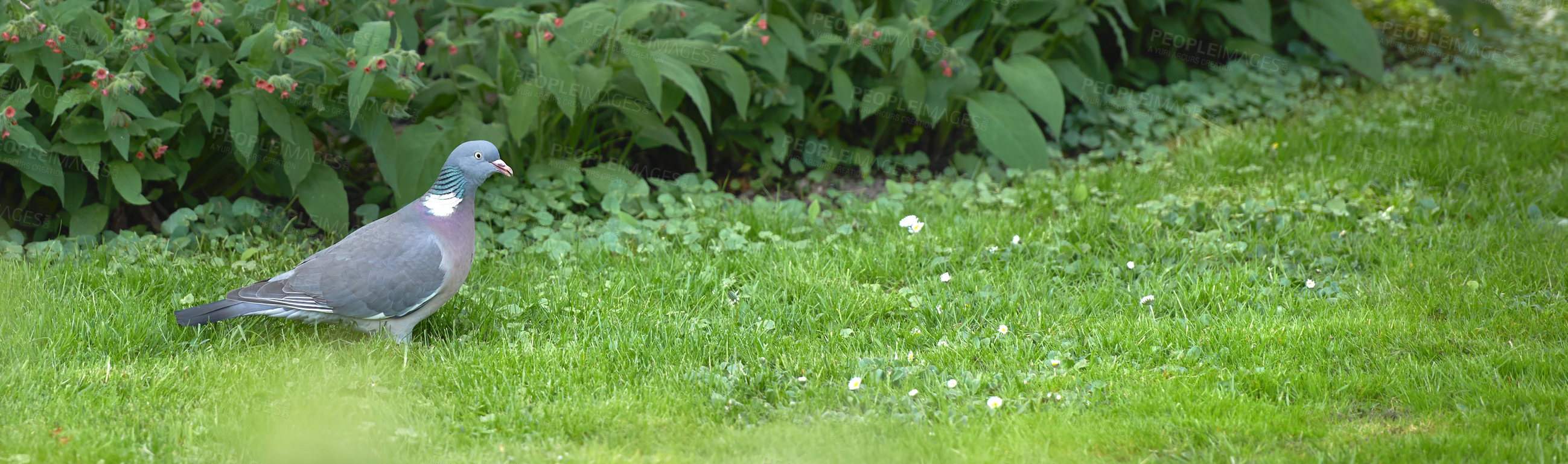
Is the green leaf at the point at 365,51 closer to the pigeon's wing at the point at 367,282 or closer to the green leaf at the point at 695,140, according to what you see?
the pigeon's wing at the point at 367,282

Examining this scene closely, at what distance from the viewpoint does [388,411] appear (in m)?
3.15

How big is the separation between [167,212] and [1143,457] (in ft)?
12.9

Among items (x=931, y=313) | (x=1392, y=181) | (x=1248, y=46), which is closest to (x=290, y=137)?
(x=931, y=313)

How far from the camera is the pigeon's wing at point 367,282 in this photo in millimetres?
3436

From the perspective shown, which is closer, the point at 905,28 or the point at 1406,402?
the point at 1406,402

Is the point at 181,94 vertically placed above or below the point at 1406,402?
above

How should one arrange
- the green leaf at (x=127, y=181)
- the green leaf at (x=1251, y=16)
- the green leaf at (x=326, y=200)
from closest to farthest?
the green leaf at (x=127, y=181) → the green leaf at (x=326, y=200) → the green leaf at (x=1251, y=16)

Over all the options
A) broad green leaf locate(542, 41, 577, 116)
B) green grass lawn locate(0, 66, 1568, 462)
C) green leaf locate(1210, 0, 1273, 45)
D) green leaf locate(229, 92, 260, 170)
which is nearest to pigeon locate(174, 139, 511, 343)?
green grass lawn locate(0, 66, 1568, 462)

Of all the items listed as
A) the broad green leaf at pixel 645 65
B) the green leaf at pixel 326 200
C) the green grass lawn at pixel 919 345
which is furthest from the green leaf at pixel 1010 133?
the green leaf at pixel 326 200

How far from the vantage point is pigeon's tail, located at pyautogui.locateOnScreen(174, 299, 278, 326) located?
11.0ft

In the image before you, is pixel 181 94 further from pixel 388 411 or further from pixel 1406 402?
pixel 1406 402

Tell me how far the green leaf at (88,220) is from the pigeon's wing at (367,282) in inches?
49.5

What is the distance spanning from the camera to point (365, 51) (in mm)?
4047

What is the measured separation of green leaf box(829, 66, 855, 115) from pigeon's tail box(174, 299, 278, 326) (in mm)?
2650
